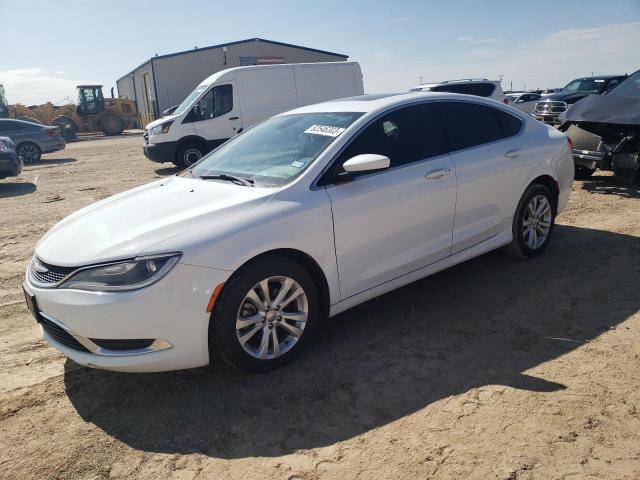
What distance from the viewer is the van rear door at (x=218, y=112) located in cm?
1279

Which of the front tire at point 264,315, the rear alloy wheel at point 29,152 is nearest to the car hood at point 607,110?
the front tire at point 264,315

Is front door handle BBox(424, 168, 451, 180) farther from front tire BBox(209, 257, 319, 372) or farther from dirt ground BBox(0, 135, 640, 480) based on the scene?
front tire BBox(209, 257, 319, 372)

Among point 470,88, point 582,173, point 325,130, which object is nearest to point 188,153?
point 470,88

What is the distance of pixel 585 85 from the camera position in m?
18.1

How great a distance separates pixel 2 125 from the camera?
16531 millimetres

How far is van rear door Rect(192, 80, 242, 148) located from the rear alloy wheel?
27.1 ft

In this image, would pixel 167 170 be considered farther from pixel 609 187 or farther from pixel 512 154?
pixel 512 154

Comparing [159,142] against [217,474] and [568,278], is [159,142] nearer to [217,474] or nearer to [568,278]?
[568,278]

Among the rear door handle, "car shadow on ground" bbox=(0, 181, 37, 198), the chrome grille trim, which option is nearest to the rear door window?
the rear door handle

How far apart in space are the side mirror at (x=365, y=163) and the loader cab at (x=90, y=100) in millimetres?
33759

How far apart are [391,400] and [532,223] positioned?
2.81 m

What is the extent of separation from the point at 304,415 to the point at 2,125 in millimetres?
17720

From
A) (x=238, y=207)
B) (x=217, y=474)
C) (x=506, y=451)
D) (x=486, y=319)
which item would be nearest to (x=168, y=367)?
(x=217, y=474)

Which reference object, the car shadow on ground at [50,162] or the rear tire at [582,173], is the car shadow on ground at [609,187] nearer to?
the rear tire at [582,173]
